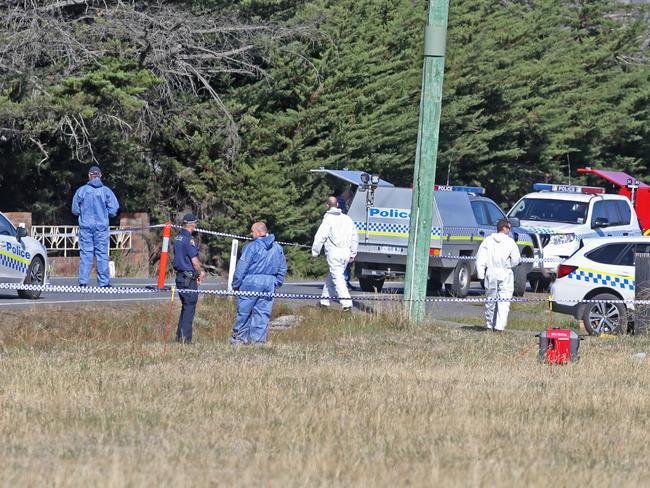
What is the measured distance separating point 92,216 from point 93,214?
0.03 meters

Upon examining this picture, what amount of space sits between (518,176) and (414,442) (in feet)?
109

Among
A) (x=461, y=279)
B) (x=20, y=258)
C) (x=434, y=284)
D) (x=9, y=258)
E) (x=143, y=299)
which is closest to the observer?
(x=9, y=258)

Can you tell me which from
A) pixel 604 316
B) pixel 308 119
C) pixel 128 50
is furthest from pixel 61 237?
pixel 604 316

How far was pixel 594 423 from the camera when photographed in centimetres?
1054

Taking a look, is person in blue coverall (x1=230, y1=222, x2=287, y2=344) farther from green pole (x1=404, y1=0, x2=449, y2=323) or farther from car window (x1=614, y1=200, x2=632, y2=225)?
car window (x1=614, y1=200, x2=632, y2=225)

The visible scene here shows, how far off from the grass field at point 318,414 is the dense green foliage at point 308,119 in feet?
34.2

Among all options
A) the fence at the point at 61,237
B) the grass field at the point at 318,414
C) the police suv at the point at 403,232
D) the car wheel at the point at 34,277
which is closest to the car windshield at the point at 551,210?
the police suv at the point at 403,232

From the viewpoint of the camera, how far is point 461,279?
956 inches

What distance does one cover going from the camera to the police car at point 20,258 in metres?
18.9

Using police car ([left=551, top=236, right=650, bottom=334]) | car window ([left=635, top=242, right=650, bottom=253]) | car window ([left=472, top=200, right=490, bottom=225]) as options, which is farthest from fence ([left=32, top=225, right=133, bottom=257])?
car window ([left=635, top=242, right=650, bottom=253])

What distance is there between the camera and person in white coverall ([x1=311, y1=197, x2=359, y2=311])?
1959 centimetres

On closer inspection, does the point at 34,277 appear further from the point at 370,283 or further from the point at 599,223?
the point at 599,223

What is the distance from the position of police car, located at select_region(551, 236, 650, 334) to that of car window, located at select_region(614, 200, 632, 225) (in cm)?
841

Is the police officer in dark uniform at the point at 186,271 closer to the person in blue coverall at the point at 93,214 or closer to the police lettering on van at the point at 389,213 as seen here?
the person in blue coverall at the point at 93,214
